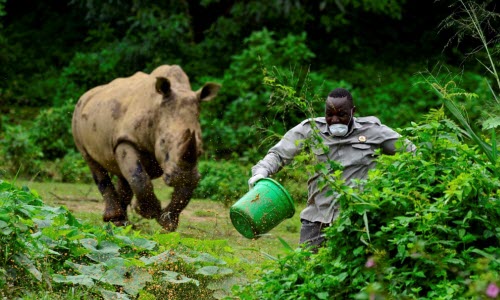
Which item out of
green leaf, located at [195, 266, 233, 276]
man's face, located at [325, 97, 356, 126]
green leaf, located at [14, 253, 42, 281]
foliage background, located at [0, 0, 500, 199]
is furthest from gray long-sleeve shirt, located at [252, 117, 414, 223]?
foliage background, located at [0, 0, 500, 199]

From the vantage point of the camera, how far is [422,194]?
5609 millimetres

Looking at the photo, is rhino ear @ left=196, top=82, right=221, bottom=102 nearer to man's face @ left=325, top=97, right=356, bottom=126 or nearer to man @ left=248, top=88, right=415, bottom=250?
man @ left=248, top=88, right=415, bottom=250

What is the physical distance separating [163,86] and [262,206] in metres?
4.87

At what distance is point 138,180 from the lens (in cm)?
1121

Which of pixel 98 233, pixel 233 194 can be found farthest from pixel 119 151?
pixel 98 233

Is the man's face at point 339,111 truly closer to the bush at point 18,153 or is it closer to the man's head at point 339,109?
the man's head at point 339,109

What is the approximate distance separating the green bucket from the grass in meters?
2.62

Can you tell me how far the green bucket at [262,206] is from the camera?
21.3 feet

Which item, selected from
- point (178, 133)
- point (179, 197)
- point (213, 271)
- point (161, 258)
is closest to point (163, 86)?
point (178, 133)

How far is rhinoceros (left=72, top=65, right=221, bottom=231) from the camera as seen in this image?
11000mm

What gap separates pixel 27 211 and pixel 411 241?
2452 millimetres

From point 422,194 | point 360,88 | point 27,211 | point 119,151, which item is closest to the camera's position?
point 422,194

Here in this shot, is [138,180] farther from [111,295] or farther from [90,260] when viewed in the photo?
[111,295]

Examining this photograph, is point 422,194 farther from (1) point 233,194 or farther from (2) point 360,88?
(2) point 360,88
